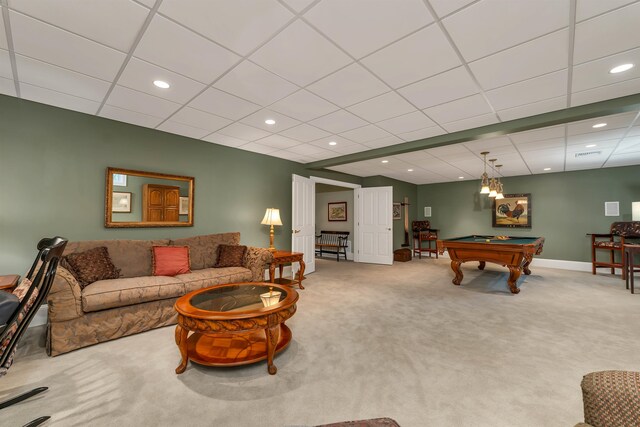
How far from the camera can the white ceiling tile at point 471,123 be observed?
132 inches

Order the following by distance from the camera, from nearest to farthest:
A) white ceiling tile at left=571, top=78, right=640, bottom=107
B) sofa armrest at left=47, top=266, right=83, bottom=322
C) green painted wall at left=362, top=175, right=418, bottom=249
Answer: sofa armrest at left=47, top=266, right=83, bottom=322 → white ceiling tile at left=571, top=78, right=640, bottom=107 → green painted wall at left=362, top=175, right=418, bottom=249

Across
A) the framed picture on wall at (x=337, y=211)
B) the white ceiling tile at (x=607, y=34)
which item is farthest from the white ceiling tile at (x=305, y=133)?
the framed picture on wall at (x=337, y=211)

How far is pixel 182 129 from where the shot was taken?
3846 millimetres

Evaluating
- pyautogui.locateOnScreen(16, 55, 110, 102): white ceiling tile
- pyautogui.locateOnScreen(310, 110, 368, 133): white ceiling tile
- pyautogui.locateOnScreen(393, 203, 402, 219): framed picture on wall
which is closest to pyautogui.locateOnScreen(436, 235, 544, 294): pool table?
pyautogui.locateOnScreen(310, 110, 368, 133): white ceiling tile

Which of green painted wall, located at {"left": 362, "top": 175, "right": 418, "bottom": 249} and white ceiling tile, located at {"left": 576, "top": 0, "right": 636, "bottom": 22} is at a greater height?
white ceiling tile, located at {"left": 576, "top": 0, "right": 636, "bottom": 22}

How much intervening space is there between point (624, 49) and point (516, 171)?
18.5ft

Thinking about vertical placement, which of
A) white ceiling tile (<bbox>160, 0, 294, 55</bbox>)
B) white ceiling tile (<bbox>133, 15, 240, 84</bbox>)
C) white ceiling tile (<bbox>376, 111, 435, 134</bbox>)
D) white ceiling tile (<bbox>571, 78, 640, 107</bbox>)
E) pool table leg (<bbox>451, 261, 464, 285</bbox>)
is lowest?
pool table leg (<bbox>451, 261, 464, 285</bbox>)

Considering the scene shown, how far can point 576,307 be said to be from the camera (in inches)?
145

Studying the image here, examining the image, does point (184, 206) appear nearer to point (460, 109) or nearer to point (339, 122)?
point (339, 122)

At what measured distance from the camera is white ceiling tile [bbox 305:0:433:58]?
1.65 m

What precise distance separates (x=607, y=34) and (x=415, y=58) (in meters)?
1.28

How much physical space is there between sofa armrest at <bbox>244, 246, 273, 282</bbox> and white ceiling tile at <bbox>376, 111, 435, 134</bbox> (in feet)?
7.98

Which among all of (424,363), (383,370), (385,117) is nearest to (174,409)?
(383,370)

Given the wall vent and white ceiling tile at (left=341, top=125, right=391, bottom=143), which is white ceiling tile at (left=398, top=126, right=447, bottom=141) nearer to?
white ceiling tile at (left=341, top=125, right=391, bottom=143)
